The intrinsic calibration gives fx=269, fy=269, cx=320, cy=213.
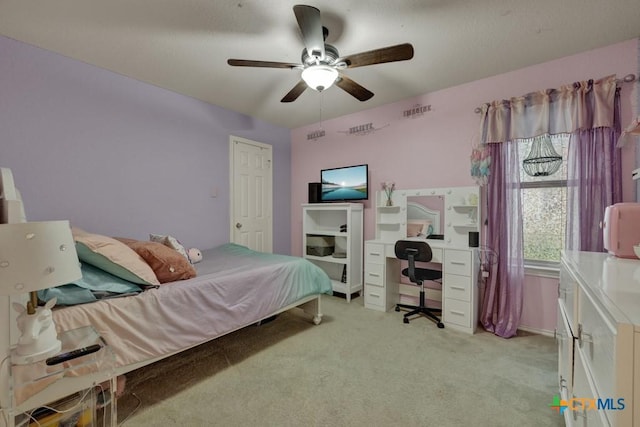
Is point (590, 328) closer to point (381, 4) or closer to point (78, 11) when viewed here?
point (381, 4)

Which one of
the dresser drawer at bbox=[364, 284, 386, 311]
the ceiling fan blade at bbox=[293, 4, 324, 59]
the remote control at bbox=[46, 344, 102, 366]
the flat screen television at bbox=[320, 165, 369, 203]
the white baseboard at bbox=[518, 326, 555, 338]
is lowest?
the white baseboard at bbox=[518, 326, 555, 338]

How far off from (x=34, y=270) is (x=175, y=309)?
0.87 meters

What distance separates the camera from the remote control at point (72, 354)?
1.16 metres

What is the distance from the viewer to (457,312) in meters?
2.67

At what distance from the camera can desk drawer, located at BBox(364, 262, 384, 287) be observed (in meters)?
3.18

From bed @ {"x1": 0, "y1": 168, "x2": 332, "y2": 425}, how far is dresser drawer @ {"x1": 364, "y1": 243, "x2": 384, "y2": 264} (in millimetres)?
752

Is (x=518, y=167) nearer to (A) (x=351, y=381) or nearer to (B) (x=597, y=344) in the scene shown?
(B) (x=597, y=344)

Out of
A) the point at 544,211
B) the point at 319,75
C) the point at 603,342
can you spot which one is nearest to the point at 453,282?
the point at 544,211

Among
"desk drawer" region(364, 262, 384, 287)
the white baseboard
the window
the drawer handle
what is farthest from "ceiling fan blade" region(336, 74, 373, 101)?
the white baseboard

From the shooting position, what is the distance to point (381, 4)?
1.77m

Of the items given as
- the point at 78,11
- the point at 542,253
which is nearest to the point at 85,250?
the point at 78,11

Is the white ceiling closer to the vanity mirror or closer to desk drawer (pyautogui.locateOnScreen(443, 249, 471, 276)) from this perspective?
the vanity mirror

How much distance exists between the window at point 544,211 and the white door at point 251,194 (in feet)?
10.5

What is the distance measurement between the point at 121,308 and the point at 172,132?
89.7 inches
